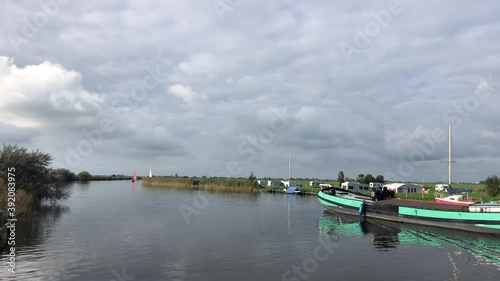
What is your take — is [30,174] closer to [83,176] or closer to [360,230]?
[360,230]

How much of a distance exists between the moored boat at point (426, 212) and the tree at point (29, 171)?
131 ft

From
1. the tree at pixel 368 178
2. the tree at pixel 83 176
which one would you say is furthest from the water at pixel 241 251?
the tree at pixel 83 176

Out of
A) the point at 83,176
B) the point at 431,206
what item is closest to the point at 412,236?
the point at 431,206

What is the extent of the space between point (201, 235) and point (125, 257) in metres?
9.37

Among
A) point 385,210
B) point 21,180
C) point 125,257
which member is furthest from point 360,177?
point 125,257

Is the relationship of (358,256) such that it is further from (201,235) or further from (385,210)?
(385,210)

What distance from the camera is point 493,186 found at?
61.5 meters

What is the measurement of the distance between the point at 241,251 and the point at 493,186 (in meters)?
54.5

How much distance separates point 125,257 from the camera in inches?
939

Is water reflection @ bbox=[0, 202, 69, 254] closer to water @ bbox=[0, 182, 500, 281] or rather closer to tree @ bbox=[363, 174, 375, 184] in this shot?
water @ bbox=[0, 182, 500, 281]

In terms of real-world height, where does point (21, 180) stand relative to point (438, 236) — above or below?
above

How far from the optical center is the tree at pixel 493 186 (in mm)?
61184

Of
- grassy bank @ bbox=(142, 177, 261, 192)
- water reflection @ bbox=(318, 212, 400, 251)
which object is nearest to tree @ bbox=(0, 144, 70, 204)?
water reflection @ bbox=(318, 212, 400, 251)

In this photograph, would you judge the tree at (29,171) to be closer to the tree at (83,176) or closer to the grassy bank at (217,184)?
the grassy bank at (217,184)
